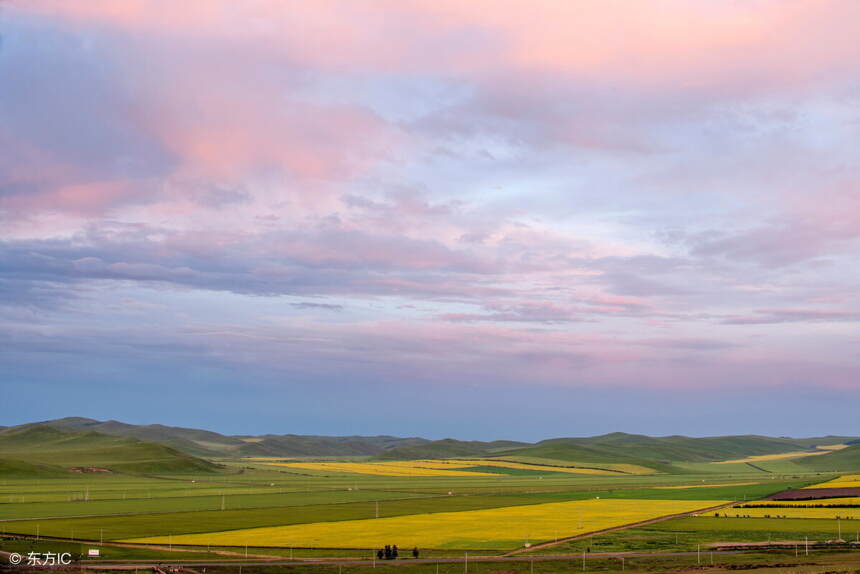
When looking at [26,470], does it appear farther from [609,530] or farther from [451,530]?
[609,530]

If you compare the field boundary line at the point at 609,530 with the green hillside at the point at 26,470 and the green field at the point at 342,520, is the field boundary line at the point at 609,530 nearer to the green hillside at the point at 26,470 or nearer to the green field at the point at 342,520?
the green field at the point at 342,520

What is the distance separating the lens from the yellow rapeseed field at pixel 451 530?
229 feet

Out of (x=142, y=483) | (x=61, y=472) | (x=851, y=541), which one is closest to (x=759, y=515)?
(x=851, y=541)

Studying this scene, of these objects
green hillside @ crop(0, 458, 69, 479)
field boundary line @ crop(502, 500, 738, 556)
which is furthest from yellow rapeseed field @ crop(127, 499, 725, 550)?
green hillside @ crop(0, 458, 69, 479)

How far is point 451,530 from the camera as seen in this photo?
7938cm

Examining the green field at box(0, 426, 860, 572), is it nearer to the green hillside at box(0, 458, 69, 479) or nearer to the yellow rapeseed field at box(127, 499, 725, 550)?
the yellow rapeseed field at box(127, 499, 725, 550)

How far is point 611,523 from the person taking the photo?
87.4 metres

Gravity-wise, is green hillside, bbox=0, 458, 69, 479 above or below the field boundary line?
above

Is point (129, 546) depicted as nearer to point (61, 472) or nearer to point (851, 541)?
point (851, 541)

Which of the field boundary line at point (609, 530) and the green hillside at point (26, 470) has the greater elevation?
the green hillside at point (26, 470)

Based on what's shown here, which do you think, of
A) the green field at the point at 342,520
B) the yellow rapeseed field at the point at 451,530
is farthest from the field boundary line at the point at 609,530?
the yellow rapeseed field at the point at 451,530

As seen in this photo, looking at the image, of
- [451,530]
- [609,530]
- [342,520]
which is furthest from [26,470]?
[609,530]

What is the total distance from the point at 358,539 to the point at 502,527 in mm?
17253

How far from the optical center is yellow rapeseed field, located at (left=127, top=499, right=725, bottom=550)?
69.9 metres
